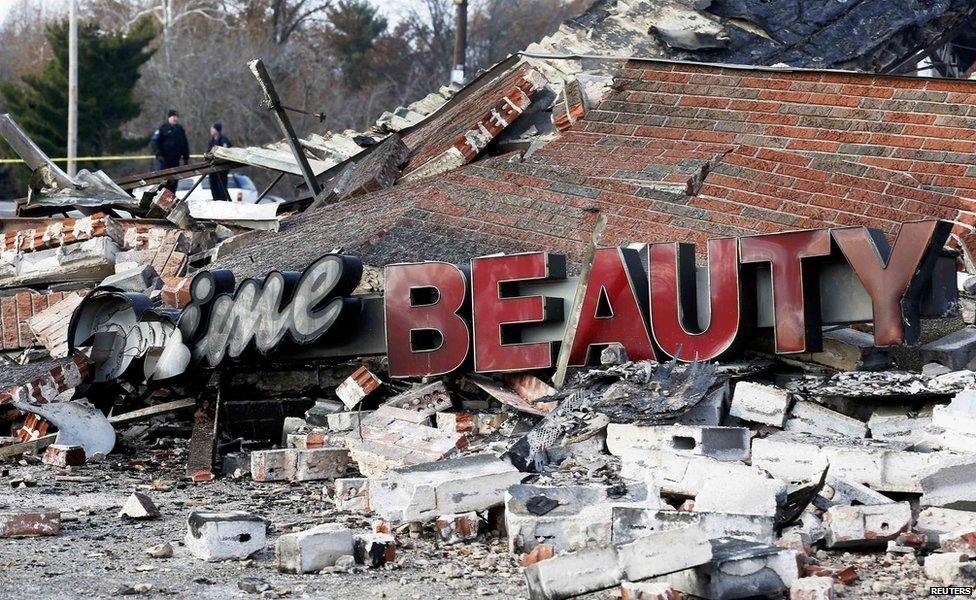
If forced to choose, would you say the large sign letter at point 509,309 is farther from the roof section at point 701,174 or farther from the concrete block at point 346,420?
the roof section at point 701,174

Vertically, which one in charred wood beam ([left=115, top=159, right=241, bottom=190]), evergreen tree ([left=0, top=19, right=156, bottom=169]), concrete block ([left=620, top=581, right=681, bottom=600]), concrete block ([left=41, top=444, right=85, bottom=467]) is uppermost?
evergreen tree ([left=0, top=19, right=156, bottom=169])

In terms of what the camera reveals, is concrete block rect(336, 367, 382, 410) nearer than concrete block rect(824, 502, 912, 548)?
No

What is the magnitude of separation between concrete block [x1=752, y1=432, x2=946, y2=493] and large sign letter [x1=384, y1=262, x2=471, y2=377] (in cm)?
320

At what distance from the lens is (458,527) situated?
679cm

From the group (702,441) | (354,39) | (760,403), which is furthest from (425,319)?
(354,39)

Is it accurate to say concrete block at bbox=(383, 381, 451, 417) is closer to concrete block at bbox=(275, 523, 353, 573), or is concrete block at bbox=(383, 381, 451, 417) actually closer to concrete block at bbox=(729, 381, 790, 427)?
concrete block at bbox=(729, 381, 790, 427)

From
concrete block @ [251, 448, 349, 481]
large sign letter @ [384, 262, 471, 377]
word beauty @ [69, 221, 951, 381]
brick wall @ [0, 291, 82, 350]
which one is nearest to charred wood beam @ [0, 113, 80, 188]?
brick wall @ [0, 291, 82, 350]

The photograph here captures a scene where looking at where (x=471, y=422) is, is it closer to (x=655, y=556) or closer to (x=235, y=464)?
(x=235, y=464)

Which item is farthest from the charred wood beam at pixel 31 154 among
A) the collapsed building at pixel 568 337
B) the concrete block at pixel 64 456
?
the concrete block at pixel 64 456

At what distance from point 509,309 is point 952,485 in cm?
414

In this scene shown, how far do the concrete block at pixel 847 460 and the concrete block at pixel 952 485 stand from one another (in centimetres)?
32

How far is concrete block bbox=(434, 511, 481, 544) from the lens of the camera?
6.76 metres

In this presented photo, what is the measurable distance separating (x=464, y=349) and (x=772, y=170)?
3465 mm

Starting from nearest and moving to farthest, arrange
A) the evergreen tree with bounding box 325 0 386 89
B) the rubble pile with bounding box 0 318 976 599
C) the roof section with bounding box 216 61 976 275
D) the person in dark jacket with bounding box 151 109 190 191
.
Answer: the rubble pile with bounding box 0 318 976 599, the roof section with bounding box 216 61 976 275, the person in dark jacket with bounding box 151 109 190 191, the evergreen tree with bounding box 325 0 386 89
